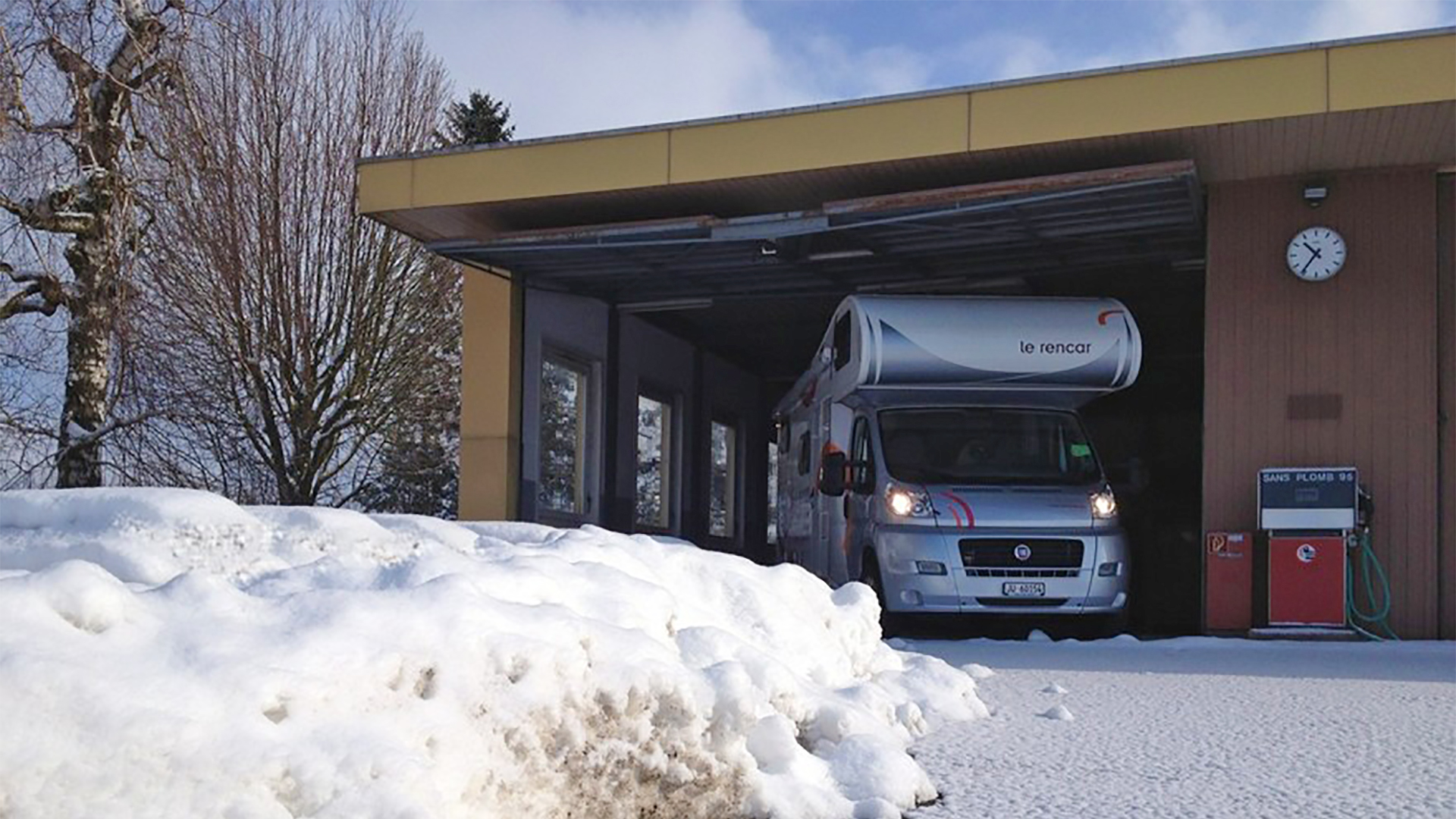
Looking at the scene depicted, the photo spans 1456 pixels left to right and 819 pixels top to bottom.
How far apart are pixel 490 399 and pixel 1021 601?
6.39 m

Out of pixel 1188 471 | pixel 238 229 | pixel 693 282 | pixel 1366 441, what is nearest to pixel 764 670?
pixel 1366 441

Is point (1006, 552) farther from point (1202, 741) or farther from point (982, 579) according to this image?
point (1202, 741)

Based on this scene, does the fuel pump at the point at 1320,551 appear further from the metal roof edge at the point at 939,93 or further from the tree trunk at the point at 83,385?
the tree trunk at the point at 83,385

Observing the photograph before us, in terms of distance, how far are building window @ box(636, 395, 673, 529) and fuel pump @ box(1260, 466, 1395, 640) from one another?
926cm

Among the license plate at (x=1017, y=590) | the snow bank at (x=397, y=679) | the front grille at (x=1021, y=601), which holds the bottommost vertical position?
the front grille at (x=1021, y=601)

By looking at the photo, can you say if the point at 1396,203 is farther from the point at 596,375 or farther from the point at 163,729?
the point at 163,729

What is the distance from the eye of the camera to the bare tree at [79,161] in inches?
440

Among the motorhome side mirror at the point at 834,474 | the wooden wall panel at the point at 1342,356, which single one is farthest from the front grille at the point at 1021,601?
the wooden wall panel at the point at 1342,356

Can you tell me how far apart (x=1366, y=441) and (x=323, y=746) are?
10702 mm

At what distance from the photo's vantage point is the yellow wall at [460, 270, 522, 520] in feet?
50.0

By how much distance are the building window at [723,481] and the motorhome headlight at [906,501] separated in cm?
998

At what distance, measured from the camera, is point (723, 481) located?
22.7 meters

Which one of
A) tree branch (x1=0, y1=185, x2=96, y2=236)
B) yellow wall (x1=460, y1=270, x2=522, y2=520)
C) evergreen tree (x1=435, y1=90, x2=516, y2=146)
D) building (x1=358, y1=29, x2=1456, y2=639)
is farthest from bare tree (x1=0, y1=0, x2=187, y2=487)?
evergreen tree (x1=435, y1=90, x2=516, y2=146)

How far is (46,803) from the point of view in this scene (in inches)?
113
